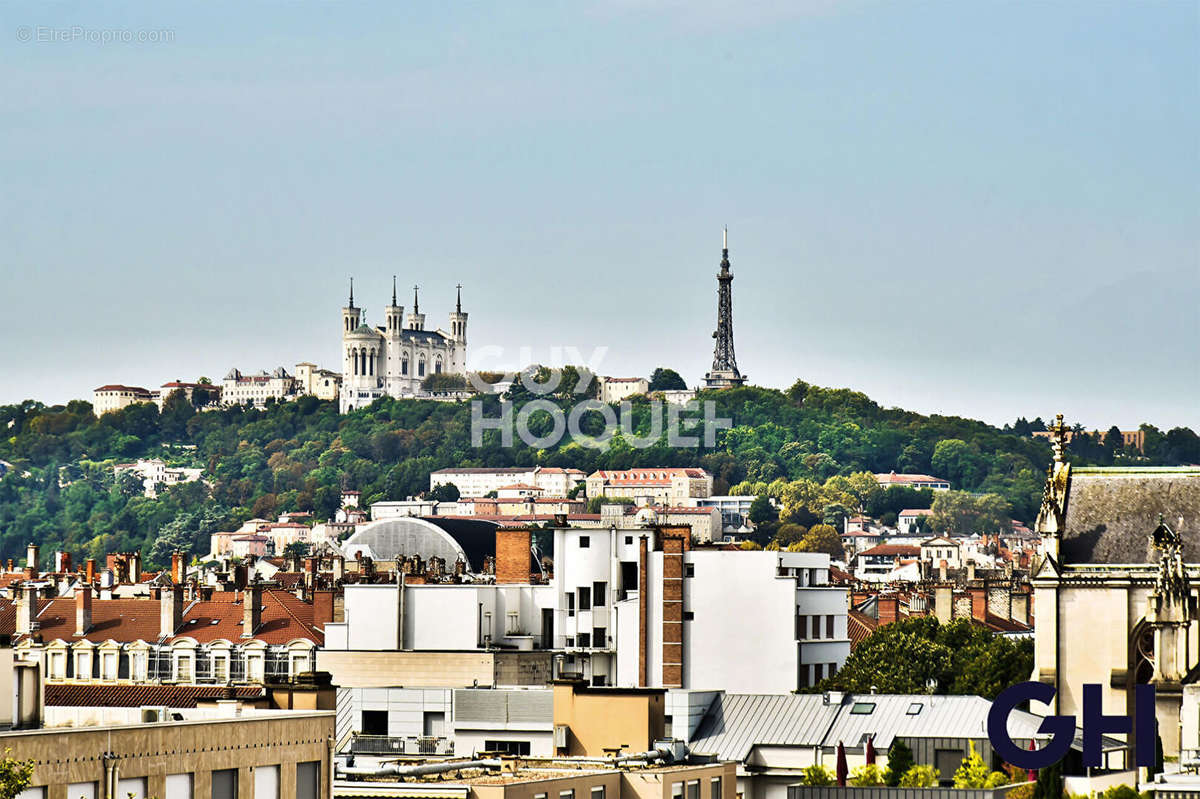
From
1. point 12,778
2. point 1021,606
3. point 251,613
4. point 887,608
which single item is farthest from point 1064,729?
point 1021,606

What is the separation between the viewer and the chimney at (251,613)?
8862 cm

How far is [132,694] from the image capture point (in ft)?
220

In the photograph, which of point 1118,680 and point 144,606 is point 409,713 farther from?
point 144,606

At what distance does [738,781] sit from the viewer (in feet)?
152

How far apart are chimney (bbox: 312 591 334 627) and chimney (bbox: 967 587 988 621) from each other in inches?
1037

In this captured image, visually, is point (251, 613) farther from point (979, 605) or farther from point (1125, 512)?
point (1125, 512)

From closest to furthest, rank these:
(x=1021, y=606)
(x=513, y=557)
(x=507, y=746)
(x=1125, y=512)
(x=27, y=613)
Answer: (x=507, y=746) → (x=1125, y=512) → (x=513, y=557) → (x=27, y=613) → (x=1021, y=606)

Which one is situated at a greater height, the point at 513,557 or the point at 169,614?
the point at 513,557

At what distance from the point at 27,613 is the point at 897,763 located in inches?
2178

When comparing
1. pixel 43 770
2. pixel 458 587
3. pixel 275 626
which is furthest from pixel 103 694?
pixel 43 770

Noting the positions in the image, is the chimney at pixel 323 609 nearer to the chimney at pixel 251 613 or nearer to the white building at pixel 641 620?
the chimney at pixel 251 613

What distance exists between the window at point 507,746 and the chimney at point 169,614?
4254 cm

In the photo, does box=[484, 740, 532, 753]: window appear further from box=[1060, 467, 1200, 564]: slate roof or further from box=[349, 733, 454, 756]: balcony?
box=[1060, 467, 1200, 564]: slate roof

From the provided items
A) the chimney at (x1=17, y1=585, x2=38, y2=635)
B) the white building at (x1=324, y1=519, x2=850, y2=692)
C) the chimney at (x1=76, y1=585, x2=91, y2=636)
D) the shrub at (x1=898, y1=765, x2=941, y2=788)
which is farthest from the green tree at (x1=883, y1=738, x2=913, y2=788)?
the chimney at (x1=17, y1=585, x2=38, y2=635)
